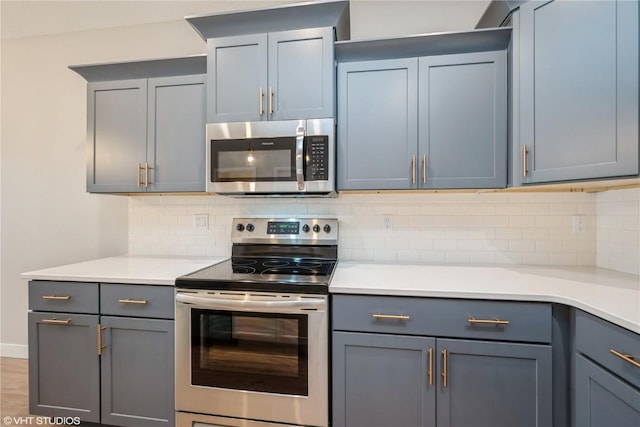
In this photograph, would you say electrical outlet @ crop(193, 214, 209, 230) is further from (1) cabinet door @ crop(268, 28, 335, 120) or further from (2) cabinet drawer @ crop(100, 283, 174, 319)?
(1) cabinet door @ crop(268, 28, 335, 120)

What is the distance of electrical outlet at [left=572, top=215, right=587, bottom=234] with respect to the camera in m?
1.87

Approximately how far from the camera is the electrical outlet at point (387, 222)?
6.86 feet

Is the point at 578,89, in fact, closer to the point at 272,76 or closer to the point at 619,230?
the point at 619,230

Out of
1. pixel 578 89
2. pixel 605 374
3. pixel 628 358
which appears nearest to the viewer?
pixel 628 358

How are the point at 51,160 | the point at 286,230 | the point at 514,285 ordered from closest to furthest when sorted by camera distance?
the point at 514,285
the point at 286,230
the point at 51,160

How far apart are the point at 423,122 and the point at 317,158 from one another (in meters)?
0.62

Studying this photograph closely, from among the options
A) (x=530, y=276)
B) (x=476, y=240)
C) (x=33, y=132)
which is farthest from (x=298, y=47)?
Result: (x=33, y=132)

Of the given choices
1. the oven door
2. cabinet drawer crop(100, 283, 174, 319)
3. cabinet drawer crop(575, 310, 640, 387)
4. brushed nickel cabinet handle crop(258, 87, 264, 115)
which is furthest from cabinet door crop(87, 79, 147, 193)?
cabinet drawer crop(575, 310, 640, 387)

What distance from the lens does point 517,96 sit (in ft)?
5.14

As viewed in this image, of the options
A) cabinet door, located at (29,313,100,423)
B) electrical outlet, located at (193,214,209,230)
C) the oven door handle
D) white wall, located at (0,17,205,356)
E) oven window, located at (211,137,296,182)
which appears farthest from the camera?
white wall, located at (0,17,205,356)

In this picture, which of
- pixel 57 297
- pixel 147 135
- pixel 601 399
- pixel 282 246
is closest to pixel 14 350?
pixel 57 297

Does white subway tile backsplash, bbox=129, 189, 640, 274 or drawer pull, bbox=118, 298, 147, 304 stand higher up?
white subway tile backsplash, bbox=129, 189, 640, 274

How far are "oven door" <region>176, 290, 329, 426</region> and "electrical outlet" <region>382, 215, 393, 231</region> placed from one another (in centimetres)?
84

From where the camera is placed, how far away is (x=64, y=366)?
5.59ft
